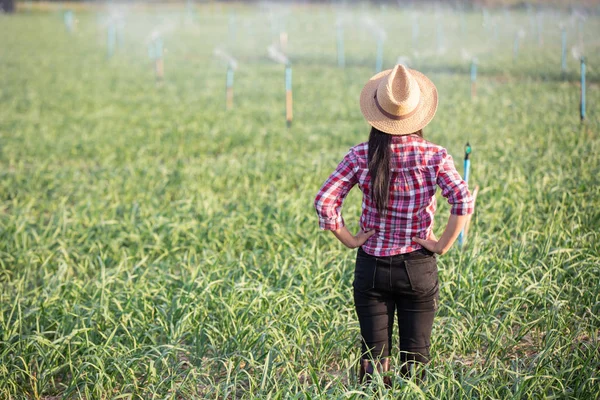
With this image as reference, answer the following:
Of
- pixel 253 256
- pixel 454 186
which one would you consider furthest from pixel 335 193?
pixel 253 256

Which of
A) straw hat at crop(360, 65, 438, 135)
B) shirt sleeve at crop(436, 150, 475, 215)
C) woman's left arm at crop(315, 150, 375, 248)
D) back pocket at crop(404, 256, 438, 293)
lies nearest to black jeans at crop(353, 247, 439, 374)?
back pocket at crop(404, 256, 438, 293)

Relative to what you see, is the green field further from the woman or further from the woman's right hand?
the woman's right hand

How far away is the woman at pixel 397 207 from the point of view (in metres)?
2.99

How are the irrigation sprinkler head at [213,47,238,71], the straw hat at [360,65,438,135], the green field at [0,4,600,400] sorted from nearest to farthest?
1. the straw hat at [360,65,438,135]
2. the green field at [0,4,600,400]
3. the irrigation sprinkler head at [213,47,238,71]

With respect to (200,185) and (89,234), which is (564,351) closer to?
(89,234)

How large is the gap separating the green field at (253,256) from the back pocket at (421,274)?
45 cm

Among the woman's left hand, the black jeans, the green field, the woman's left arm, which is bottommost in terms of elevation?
the green field

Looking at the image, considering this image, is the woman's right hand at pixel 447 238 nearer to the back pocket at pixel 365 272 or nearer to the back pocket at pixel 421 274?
the back pocket at pixel 421 274

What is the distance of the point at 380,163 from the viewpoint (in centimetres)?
298

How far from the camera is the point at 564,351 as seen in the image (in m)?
3.74

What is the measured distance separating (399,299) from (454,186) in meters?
0.58

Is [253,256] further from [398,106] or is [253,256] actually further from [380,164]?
[398,106]

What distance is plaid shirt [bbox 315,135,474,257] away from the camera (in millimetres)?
3010

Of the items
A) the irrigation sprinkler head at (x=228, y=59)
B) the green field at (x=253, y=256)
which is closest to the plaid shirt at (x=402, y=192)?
the green field at (x=253, y=256)
